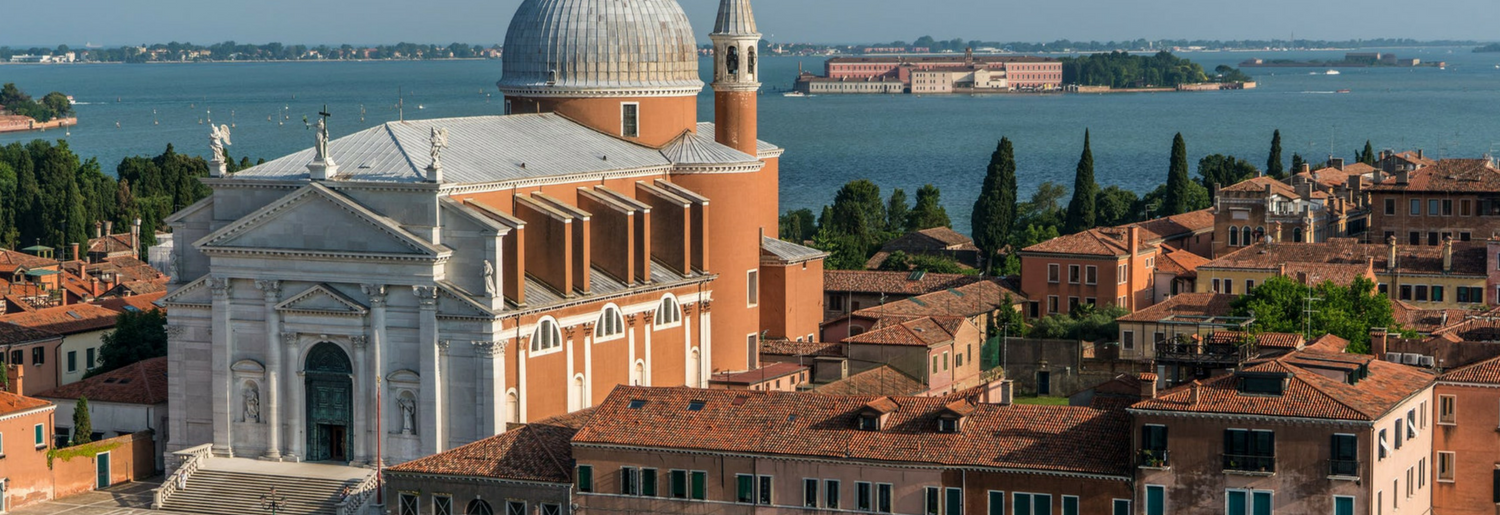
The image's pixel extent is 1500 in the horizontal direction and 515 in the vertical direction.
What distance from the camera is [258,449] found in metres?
41.3

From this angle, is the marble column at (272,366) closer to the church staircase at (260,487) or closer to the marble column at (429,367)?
the church staircase at (260,487)

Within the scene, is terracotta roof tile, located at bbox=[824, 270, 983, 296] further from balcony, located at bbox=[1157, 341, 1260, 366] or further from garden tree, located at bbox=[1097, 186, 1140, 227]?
garden tree, located at bbox=[1097, 186, 1140, 227]

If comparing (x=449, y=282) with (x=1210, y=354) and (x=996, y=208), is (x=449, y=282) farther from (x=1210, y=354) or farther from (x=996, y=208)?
(x=996, y=208)

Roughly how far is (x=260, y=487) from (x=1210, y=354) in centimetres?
1522

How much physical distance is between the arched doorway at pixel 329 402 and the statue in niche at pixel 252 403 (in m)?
0.95

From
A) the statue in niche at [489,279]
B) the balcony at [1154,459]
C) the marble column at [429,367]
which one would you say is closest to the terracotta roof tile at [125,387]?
the marble column at [429,367]

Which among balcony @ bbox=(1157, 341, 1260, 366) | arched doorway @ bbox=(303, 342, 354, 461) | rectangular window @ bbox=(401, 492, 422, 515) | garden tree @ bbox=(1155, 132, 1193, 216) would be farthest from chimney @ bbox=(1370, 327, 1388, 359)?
garden tree @ bbox=(1155, 132, 1193, 216)

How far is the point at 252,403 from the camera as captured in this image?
136 ft

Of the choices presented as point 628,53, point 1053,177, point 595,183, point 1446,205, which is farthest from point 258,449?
point 1053,177

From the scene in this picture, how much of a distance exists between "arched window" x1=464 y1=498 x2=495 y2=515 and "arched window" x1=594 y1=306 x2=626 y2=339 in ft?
25.8

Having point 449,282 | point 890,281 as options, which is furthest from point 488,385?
point 890,281

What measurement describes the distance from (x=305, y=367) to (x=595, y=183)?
22.4ft

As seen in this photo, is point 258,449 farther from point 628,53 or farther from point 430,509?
point 628,53

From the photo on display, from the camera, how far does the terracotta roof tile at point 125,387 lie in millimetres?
43500
